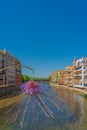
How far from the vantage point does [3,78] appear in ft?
168

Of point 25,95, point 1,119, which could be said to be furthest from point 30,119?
point 25,95

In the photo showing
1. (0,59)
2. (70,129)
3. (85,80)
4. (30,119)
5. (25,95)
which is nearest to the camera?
(25,95)

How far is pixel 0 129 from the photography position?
19438 mm

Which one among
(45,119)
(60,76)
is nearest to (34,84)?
(45,119)

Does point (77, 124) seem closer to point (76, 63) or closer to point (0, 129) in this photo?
point (0, 129)

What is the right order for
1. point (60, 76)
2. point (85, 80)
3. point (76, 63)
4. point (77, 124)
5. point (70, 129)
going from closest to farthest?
point (70, 129) → point (77, 124) → point (85, 80) → point (76, 63) → point (60, 76)

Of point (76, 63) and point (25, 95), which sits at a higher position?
point (76, 63)

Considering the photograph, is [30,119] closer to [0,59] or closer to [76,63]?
[0,59]

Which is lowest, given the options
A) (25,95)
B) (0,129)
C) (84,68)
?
(0,129)

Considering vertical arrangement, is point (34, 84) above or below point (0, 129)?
above

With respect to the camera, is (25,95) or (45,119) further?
(45,119)

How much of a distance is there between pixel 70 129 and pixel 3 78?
3455 cm

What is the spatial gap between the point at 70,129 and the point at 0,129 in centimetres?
664

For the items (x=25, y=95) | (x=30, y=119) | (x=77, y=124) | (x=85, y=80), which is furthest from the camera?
(x=85, y=80)
